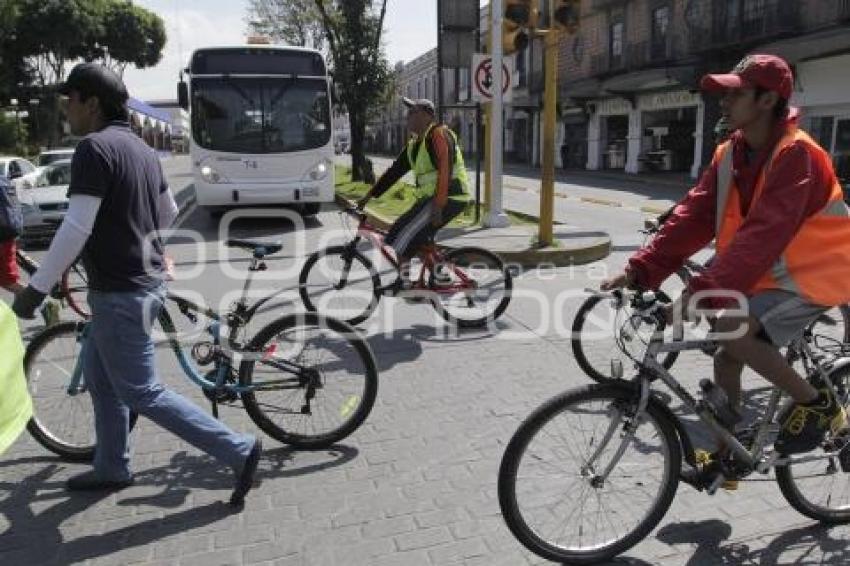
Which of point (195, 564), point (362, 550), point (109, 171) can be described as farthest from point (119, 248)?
point (362, 550)

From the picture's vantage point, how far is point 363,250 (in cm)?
655

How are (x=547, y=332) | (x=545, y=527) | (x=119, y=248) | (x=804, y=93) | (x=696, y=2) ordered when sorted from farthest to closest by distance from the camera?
(x=696, y=2) → (x=804, y=93) → (x=547, y=332) → (x=119, y=248) → (x=545, y=527)

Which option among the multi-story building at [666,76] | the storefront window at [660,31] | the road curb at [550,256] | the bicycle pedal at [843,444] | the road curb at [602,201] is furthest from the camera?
the storefront window at [660,31]

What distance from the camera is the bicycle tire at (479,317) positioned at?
6.62 metres

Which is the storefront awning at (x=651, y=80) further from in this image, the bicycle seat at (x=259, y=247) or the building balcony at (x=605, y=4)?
the bicycle seat at (x=259, y=247)

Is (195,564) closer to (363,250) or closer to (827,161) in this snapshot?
(827,161)

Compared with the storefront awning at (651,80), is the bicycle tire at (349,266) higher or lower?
lower

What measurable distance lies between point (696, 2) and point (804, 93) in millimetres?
7480

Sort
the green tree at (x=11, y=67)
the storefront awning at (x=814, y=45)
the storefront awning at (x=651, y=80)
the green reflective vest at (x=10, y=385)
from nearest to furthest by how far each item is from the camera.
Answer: the green reflective vest at (x=10, y=385), the storefront awning at (x=814, y=45), the storefront awning at (x=651, y=80), the green tree at (x=11, y=67)

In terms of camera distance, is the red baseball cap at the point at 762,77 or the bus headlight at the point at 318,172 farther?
the bus headlight at the point at 318,172

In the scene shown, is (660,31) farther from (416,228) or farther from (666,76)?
(416,228)

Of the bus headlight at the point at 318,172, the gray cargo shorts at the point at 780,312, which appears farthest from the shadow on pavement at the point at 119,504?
the bus headlight at the point at 318,172

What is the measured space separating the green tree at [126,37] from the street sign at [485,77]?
40.8 m

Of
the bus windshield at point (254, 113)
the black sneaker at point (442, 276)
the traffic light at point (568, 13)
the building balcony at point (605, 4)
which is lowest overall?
the black sneaker at point (442, 276)
